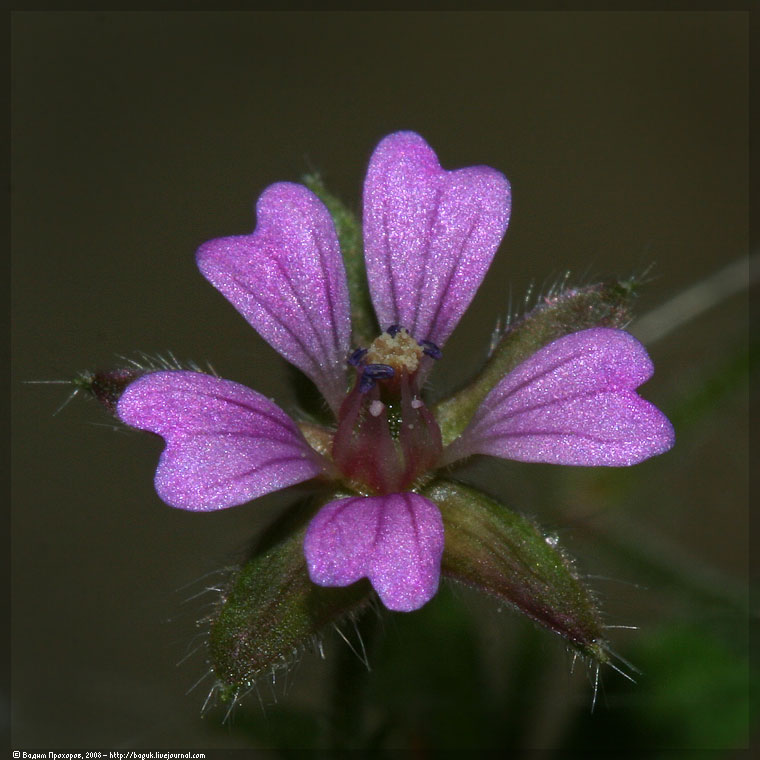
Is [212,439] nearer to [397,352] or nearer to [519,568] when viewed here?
[397,352]

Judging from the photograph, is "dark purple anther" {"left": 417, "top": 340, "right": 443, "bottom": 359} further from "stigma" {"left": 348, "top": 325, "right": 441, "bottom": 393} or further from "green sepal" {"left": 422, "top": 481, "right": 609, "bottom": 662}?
"green sepal" {"left": 422, "top": 481, "right": 609, "bottom": 662}

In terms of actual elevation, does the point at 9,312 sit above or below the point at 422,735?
above

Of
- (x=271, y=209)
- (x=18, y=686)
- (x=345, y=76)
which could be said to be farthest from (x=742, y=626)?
(x=345, y=76)

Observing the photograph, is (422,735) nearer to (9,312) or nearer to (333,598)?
(333,598)

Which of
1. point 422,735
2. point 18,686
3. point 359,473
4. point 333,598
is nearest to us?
point 333,598

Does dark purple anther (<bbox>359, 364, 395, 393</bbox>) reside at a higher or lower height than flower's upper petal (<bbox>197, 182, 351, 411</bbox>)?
lower

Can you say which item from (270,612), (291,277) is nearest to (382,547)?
(270,612)

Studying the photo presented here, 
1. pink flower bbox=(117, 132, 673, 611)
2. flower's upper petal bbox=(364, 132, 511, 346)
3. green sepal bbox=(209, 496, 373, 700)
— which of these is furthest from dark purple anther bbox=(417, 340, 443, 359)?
Result: green sepal bbox=(209, 496, 373, 700)
